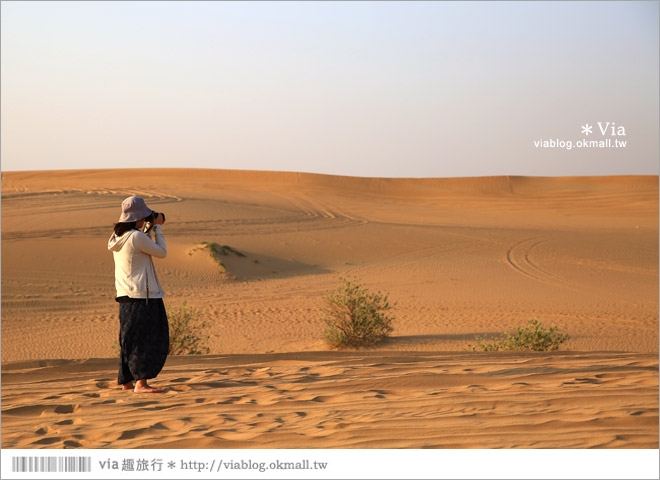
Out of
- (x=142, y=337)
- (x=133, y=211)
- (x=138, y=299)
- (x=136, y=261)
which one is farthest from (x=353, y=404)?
(x=133, y=211)

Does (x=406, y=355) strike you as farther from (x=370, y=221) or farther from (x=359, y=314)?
(x=370, y=221)

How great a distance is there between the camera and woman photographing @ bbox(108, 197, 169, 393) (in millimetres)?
5219

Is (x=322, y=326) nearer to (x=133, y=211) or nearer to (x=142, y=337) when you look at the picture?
(x=142, y=337)

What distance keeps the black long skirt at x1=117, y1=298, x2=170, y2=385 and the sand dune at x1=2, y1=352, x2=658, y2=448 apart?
24 cm

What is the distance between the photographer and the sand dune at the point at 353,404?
3.78m

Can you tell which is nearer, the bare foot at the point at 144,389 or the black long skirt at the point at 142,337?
the bare foot at the point at 144,389

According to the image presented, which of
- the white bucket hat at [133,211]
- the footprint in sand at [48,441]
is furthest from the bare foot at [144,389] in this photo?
the white bucket hat at [133,211]

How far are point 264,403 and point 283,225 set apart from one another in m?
21.1

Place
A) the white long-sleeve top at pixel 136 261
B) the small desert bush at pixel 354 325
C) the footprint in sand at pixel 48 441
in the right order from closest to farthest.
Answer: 1. the footprint in sand at pixel 48 441
2. the white long-sleeve top at pixel 136 261
3. the small desert bush at pixel 354 325

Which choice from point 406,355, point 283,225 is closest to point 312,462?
point 406,355

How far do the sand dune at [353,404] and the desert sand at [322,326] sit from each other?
0.02 metres

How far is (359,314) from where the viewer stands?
406 inches

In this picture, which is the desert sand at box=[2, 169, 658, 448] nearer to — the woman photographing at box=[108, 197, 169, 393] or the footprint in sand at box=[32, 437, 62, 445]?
the footprint in sand at box=[32, 437, 62, 445]

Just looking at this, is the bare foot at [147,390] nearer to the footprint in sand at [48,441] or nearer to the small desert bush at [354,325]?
the footprint in sand at [48,441]
